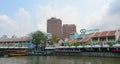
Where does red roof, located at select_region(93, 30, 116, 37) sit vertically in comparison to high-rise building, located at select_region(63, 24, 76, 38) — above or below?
below

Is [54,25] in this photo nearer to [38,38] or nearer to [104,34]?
[38,38]

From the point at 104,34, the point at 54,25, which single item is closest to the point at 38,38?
the point at 104,34

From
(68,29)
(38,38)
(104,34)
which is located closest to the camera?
(104,34)

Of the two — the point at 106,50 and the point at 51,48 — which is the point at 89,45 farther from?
the point at 51,48

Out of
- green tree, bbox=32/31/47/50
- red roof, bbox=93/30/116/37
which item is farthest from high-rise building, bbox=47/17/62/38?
red roof, bbox=93/30/116/37

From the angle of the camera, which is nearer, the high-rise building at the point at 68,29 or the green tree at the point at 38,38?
the green tree at the point at 38,38

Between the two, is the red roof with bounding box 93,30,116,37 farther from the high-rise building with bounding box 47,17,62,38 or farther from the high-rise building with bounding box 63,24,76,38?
the high-rise building with bounding box 63,24,76,38

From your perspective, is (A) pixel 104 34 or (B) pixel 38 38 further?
(B) pixel 38 38

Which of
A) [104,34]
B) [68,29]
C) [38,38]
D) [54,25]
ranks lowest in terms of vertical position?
[38,38]

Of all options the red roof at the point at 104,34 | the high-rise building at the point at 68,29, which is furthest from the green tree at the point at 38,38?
the high-rise building at the point at 68,29

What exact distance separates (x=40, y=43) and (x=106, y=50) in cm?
2542

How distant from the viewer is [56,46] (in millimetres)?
72000

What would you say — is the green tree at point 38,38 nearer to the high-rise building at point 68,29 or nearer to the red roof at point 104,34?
the red roof at point 104,34

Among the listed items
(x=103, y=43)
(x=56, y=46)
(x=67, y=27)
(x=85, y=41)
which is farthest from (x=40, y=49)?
(x=67, y=27)
